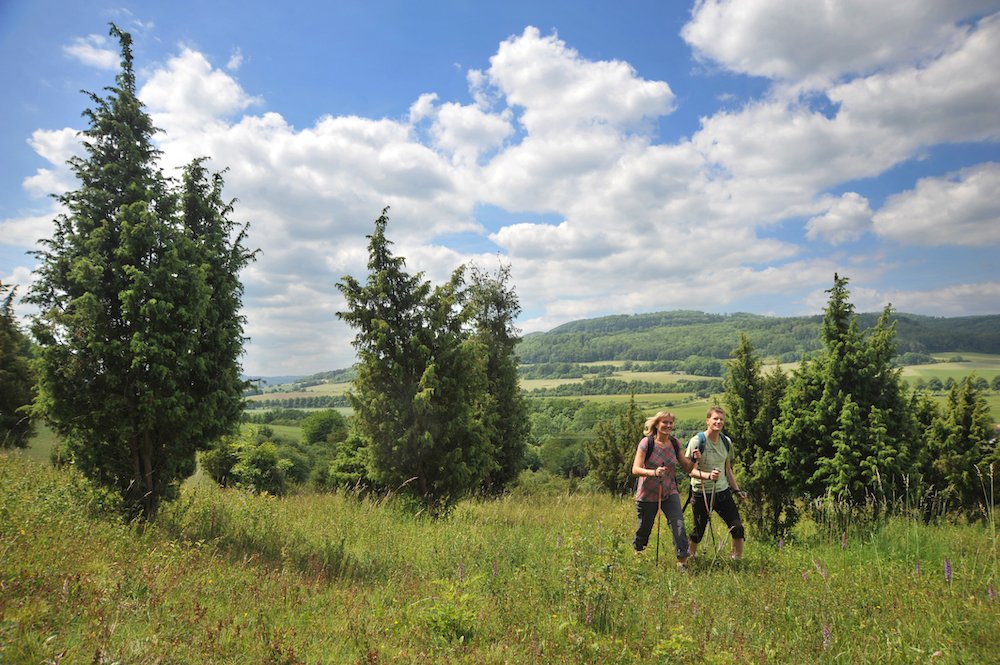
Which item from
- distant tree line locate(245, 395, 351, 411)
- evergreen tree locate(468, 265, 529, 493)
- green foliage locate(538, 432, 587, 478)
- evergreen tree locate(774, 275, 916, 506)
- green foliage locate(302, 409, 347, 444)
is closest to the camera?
evergreen tree locate(774, 275, 916, 506)

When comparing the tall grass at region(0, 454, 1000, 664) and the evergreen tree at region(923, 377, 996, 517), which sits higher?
the tall grass at region(0, 454, 1000, 664)

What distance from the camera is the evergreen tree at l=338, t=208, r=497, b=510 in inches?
443

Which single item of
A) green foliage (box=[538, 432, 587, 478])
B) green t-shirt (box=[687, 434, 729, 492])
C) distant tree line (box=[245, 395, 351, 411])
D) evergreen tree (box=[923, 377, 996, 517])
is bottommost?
green foliage (box=[538, 432, 587, 478])

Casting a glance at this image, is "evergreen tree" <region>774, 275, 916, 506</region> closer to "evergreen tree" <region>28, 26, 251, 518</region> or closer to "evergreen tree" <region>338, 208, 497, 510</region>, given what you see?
"evergreen tree" <region>338, 208, 497, 510</region>

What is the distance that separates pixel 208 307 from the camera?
26.7ft

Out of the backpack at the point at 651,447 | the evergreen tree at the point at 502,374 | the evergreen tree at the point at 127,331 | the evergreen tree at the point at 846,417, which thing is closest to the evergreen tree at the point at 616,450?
the evergreen tree at the point at 502,374

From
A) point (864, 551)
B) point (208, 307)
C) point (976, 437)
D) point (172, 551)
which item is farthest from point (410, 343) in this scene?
point (976, 437)

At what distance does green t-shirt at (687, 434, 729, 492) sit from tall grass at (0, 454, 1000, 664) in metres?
0.93

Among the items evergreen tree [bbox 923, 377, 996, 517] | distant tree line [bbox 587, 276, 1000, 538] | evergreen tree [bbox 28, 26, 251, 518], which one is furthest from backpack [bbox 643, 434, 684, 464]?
evergreen tree [bbox 923, 377, 996, 517]

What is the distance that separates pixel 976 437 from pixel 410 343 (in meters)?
18.7

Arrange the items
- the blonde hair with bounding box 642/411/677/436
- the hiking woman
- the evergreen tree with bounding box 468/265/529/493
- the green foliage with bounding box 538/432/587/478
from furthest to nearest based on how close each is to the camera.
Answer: the green foliage with bounding box 538/432/587/478
the evergreen tree with bounding box 468/265/529/493
the blonde hair with bounding box 642/411/677/436
the hiking woman

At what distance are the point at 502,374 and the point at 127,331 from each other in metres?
16.2

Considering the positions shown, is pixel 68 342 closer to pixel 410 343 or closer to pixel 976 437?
pixel 410 343

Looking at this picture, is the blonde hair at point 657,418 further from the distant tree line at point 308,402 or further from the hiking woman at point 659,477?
the distant tree line at point 308,402
